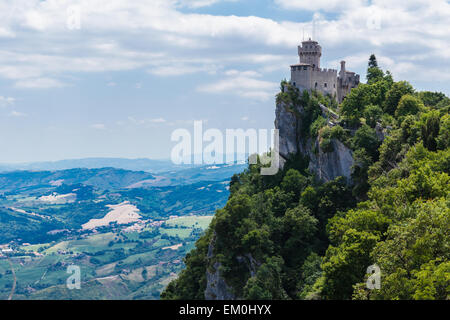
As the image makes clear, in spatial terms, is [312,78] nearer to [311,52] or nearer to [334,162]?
[311,52]

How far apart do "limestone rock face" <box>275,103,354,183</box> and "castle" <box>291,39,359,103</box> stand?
6.66 m

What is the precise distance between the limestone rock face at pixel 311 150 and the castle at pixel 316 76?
6.66m

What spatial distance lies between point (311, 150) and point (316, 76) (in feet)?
61.3

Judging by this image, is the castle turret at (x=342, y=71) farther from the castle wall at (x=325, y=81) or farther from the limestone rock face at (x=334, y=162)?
the limestone rock face at (x=334, y=162)

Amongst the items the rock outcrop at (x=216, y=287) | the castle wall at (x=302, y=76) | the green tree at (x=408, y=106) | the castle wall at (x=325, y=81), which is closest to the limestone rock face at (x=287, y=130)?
the castle wall at (x=302, y=76)

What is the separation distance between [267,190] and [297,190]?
20.6 ft

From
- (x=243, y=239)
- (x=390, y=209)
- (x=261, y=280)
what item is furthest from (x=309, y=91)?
(x=390, y=209)

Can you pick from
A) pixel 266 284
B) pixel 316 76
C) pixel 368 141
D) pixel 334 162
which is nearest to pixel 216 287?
pixel 266 284

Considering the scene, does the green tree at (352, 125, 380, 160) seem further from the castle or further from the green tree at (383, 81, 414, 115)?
the castle

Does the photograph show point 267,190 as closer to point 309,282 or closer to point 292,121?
point 292,121

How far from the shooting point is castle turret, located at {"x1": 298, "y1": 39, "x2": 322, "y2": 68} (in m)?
113

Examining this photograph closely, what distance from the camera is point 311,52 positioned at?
11275cm

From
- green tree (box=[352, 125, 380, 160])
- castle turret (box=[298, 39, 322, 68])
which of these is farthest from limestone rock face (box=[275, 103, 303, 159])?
green tree (box=[352, 125, 380, 160])
